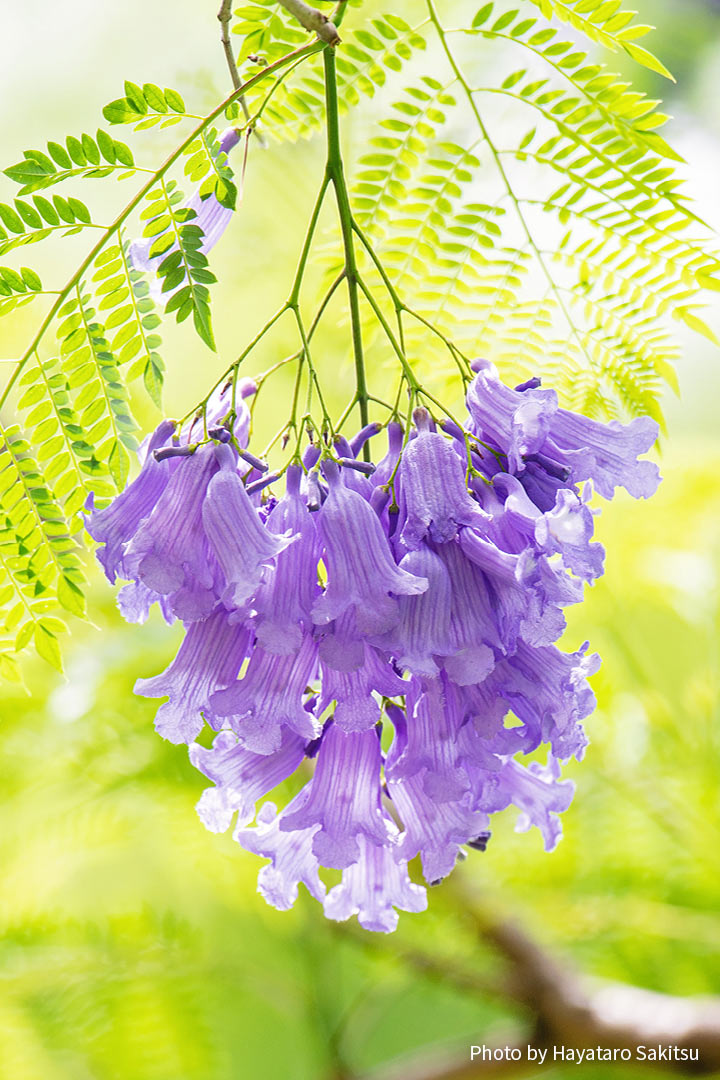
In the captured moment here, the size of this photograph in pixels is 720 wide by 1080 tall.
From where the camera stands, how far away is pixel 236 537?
0.33 m

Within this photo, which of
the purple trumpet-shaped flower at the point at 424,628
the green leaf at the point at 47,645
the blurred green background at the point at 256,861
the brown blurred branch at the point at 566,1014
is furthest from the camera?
the blurred green background at the point at 256,861

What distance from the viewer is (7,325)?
39.8 inches

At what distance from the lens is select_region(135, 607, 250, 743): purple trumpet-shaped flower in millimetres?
354

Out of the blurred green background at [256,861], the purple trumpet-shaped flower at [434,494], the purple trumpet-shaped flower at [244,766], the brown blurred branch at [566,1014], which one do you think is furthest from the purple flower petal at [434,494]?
the brown blurred branch at [566,1014]

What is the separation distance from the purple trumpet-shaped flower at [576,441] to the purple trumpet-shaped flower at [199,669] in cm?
12

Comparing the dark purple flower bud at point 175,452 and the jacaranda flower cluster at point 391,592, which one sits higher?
the dark purple flower bud at point 175,452

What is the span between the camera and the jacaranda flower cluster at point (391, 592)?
330 mm

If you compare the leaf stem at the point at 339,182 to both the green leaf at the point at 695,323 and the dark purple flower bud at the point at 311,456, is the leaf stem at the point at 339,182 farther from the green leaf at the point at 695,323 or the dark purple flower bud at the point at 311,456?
the green leaf at the point at 695,323

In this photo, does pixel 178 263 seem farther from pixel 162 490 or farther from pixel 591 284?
pixel 591 284

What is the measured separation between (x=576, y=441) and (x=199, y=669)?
0.16 metres

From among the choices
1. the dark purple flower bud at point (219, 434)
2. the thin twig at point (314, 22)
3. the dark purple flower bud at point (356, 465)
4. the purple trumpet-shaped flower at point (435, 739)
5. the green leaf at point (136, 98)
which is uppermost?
the thin twig at point (314, 22)

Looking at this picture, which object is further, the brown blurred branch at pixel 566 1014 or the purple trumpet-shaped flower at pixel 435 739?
the brown blurred branch at pixel 566 1014

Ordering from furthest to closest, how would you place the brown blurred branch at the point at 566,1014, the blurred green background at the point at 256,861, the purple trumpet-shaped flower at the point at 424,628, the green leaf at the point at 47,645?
the blurred green background at the point at 256,861, the brown blurred branch at the point at 566,1014, the green leaf at the point at 47,645, the purple trumpet-shaped flower at the point at 424,628

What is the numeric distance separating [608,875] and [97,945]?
2.20 feet
